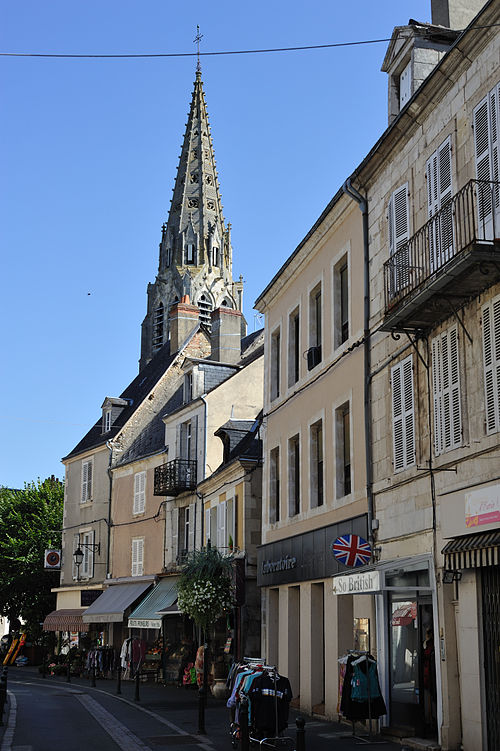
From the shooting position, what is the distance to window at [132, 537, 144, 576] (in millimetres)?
33344

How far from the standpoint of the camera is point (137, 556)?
3381cm

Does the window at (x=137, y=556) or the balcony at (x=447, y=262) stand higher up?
the balcony at (x=447, y=262)

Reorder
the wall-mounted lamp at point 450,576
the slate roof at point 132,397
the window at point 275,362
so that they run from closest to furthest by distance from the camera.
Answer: the wall-mounted lamp at point 450,576
the window at point 275,362
the slate roof at point 132,397

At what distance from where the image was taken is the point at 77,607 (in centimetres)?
3856

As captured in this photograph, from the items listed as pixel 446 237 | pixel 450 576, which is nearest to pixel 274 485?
pixel 450 576

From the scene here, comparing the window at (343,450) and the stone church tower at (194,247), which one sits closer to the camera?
the window at (343,450)

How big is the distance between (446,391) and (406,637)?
3.83m

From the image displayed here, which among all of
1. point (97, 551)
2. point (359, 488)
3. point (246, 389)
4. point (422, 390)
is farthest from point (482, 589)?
point (97, 551)

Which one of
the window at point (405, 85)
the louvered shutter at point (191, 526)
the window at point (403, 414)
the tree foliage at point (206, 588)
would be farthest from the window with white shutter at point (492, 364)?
the louvered shutter at point (191, 526)

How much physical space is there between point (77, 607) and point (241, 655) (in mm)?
16866

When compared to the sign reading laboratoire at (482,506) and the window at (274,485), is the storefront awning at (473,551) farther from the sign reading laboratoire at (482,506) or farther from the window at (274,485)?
the window at (274,485)

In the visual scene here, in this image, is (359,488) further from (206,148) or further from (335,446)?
(206,148)

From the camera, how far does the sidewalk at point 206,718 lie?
43.6ft

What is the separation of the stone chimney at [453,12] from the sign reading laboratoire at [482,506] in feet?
29.5
